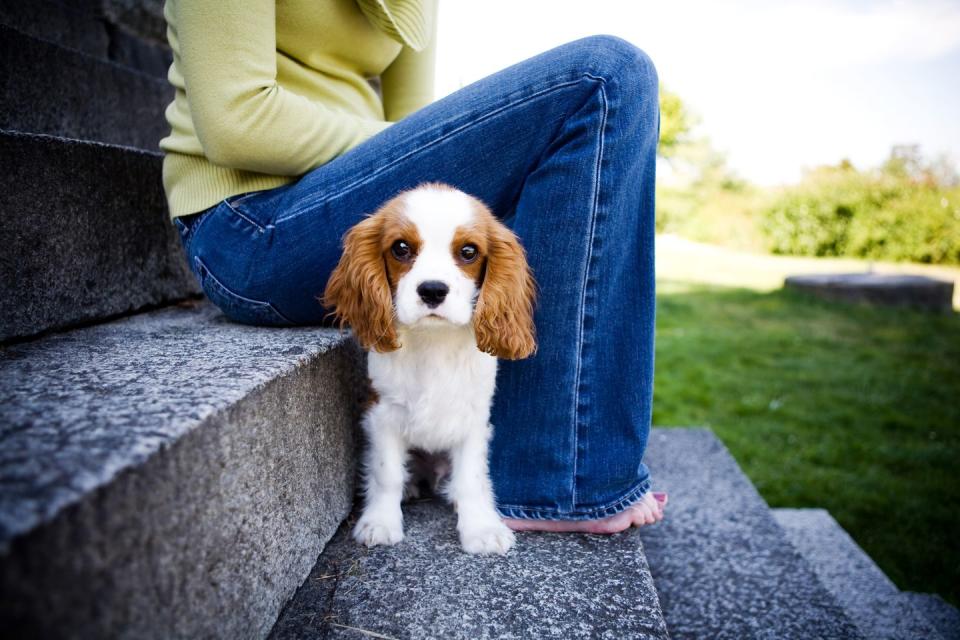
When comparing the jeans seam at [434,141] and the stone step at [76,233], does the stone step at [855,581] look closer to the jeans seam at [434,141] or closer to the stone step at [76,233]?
the jeans seam at [434,141]

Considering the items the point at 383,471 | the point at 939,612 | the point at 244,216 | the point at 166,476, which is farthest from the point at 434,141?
the point at 939,612

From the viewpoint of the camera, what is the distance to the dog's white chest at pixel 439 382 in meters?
1.67

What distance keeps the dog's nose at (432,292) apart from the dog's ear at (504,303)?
121 mm

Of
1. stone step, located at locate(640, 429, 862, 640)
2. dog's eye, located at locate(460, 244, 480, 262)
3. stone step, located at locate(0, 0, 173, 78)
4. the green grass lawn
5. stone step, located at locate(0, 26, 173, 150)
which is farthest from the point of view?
the green grass lawn

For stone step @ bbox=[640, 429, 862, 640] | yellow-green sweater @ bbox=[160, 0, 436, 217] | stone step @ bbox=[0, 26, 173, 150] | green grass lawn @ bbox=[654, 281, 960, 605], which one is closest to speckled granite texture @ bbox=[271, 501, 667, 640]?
stone step @ bbox=[640, 429, 862, 640]

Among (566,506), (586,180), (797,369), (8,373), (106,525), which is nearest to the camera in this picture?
(106,525)

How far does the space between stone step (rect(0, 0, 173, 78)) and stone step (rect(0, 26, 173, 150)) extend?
0.61ft

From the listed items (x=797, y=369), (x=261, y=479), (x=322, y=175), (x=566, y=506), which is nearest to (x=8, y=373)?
(x=261, y=479)

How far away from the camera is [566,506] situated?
1684 millimetres

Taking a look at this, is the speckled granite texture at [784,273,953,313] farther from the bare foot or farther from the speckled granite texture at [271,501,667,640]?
the speckled granite texture at [271,501,667,640]

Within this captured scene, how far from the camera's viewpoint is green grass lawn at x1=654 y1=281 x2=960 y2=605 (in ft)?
10.3

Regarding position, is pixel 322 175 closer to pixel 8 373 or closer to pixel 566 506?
pixel 8 373

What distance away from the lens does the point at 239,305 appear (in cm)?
184

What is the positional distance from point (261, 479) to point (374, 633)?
1.42ft
